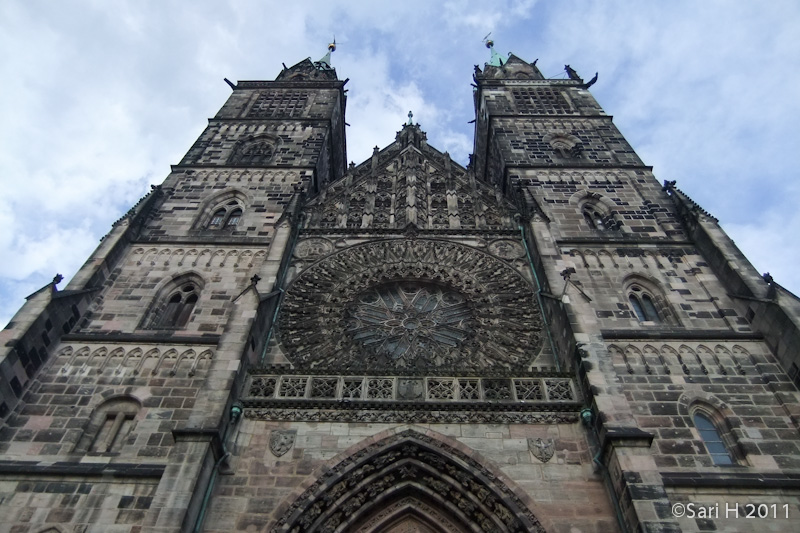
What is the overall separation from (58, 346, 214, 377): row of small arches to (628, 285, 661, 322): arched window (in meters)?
9.18

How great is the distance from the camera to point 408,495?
32.5 feet

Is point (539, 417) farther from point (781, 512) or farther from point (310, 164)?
point (310, 164)

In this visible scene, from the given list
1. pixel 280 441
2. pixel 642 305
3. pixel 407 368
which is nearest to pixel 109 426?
pixel 280 441

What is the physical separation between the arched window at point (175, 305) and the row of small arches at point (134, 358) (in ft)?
3.10

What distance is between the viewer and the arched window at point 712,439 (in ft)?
32.5

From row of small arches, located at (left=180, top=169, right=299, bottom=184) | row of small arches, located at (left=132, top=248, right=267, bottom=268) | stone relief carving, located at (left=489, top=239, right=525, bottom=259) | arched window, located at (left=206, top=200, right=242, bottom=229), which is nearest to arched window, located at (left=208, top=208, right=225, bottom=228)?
arched window, located at (left=206, top=200, right=242, bottom=229)

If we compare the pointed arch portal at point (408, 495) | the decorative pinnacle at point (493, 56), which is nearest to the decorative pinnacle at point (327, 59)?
the decorative pinnacle at point (493, 56)

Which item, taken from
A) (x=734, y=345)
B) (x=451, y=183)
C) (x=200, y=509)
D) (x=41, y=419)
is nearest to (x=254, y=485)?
(x=200, y=509)

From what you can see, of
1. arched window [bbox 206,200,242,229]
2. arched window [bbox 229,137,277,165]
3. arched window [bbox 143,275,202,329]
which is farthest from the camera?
arched window [bbox 229,137,277,165]

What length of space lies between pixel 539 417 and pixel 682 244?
7237 millimetres

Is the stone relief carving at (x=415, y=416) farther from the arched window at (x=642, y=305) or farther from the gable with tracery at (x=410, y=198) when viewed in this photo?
the gable with tracery at (x=410, y=198)

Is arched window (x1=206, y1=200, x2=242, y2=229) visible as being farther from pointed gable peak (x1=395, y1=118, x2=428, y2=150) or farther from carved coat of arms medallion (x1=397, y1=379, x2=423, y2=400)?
carved coat of arms medallion (x1=397, y1=379, x2=423, y2=400)

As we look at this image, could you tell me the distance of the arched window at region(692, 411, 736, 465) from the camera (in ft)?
32.5

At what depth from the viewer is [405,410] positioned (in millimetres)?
10336
